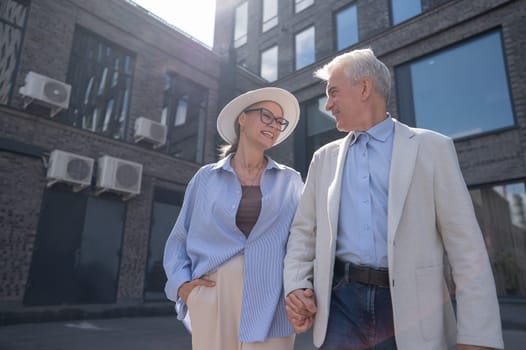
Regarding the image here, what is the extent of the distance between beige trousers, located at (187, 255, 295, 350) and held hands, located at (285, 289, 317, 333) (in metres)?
0.35

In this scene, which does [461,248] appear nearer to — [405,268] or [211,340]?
[405,268]

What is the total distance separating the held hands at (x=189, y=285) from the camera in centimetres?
217

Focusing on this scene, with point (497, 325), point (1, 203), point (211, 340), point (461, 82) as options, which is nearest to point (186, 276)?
point (211, 340)

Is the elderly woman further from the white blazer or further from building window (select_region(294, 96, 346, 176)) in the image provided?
building window (select_region(294, 96, 346, 176))

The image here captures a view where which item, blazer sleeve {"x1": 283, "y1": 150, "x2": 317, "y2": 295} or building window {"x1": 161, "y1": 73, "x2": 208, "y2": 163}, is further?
building window {"x1": 161, "y1": 73, "x2": 208, "y2": 163}

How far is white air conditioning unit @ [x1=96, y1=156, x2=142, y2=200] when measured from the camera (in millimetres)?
10031

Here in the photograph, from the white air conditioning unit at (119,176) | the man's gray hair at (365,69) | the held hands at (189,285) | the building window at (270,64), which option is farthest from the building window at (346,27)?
the held hands at (189,285)

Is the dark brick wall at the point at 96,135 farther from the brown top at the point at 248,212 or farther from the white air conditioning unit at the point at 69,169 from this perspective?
the brown top at the point at 248,212

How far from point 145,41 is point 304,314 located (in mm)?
12725

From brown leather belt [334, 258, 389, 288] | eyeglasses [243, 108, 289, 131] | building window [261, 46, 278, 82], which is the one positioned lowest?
brown leather belt [334, 258, 389, 288]

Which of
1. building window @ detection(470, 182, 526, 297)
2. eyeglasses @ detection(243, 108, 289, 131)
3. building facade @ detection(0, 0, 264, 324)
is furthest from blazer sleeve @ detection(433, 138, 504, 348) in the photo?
building window @ detection(470, 182, 526, 297)

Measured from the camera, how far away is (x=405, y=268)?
1.62 meters

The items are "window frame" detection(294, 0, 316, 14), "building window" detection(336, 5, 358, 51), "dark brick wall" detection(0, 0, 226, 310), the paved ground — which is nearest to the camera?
the paved ground

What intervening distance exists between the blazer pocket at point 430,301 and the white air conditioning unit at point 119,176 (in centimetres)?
963
